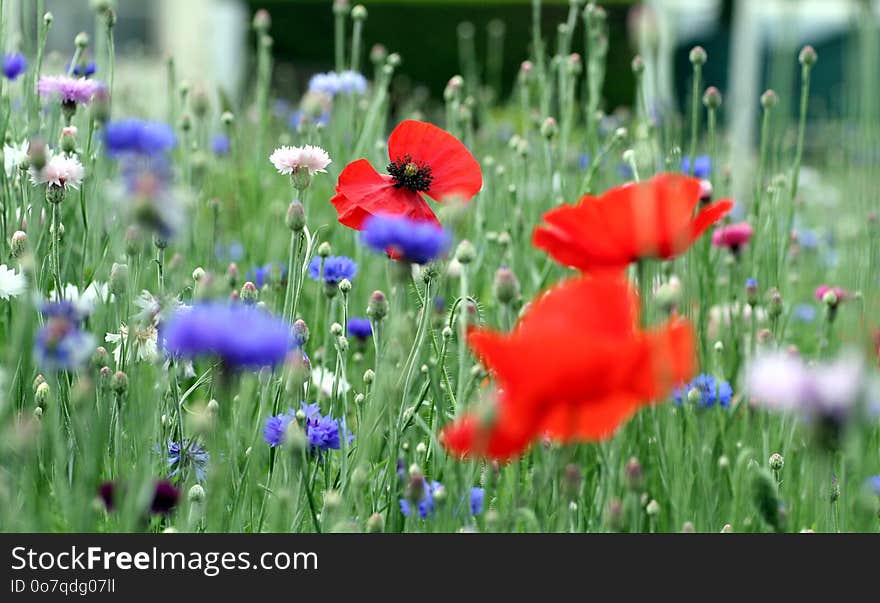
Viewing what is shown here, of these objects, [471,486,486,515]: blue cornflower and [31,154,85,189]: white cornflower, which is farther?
[31,154,85,189]: white cornflower

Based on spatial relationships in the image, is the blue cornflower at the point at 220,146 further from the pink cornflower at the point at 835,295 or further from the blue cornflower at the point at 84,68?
the pink cornflower at the point at 835,295

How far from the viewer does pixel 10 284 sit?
1175 millimetres

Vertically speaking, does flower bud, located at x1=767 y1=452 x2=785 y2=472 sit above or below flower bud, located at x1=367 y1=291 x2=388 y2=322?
below

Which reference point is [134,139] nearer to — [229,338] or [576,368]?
[229,338]

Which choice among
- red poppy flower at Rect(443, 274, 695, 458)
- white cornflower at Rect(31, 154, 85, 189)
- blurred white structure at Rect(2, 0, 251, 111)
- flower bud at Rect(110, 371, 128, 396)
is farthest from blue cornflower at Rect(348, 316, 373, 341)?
blurred white structure at Rect(2, 0, 251, 111)

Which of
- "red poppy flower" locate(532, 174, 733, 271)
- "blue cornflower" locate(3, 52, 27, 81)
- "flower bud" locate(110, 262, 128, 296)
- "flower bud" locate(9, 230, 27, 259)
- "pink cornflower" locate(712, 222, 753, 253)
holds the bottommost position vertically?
"red poppy flower" locate(532, 174, 733, 271)

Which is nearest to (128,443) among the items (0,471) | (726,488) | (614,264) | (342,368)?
(0,471)

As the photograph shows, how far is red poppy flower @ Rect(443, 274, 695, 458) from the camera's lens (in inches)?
25.3

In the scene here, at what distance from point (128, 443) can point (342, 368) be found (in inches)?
9.7

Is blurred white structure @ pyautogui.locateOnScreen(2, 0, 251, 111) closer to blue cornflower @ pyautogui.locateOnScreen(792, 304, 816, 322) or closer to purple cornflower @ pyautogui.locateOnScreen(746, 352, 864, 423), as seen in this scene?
blue cornflower @ pyautogui.locateOnScreen(792, 304, 816, 322)

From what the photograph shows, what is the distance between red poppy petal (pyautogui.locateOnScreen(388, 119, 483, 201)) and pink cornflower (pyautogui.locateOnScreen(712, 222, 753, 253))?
1.95ft

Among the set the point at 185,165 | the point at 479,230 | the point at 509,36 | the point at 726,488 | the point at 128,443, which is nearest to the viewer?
the point at 128,443
